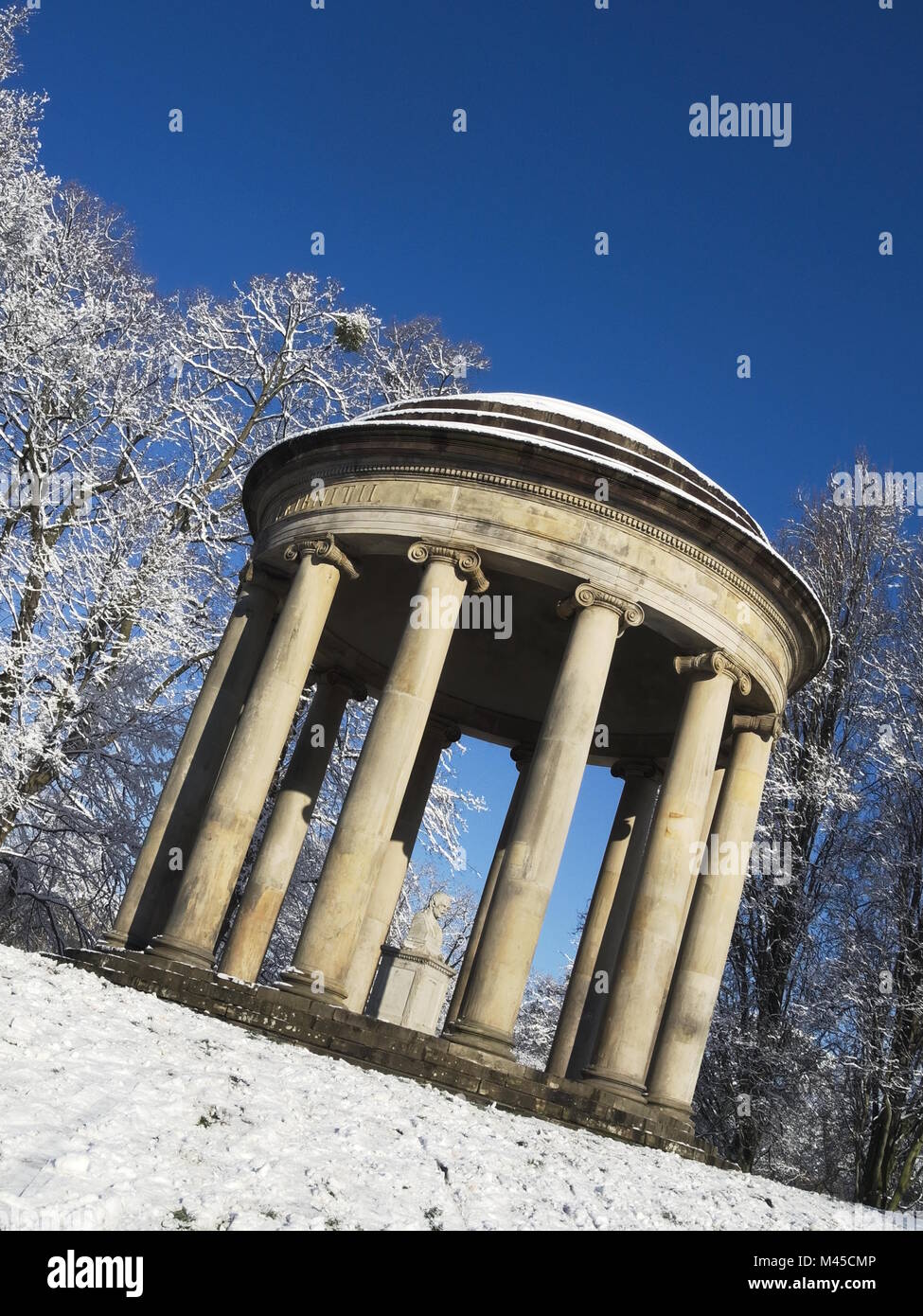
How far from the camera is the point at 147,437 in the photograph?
3584 centimetres

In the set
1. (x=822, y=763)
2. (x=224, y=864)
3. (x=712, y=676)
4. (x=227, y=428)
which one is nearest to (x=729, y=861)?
(x=712, y=676)

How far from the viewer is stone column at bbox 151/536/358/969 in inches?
851

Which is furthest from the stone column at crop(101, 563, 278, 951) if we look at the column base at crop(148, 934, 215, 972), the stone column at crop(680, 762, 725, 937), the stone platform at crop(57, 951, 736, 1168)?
the stone column at crop(680, 762, 725, 937)

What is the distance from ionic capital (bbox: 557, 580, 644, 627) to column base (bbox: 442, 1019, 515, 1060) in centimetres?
795

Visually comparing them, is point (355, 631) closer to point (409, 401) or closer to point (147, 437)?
point (409, 401)

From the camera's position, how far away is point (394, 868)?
30312 mm

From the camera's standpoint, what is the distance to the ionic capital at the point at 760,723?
83.3 feet

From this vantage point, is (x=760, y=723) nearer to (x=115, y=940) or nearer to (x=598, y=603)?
(x=598, y=603)

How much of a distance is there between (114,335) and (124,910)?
2043 centimetres

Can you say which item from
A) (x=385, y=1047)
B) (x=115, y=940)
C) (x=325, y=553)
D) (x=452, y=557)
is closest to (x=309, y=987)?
(x=385, y=1047)

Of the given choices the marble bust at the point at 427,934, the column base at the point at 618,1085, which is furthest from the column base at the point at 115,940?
the column base at the point at 618,1085

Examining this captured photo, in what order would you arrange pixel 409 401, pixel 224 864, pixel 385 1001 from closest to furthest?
pixel 224 864 < pixel 409 401 < pixel 385 1001

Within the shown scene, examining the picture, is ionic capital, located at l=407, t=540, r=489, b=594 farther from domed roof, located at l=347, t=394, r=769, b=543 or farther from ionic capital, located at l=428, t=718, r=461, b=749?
ionic capital, located at l=428, t=718, r=461, b=749

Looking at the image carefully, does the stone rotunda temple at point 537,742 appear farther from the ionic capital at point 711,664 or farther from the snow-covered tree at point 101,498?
the snow-covered tree at point 101,498
